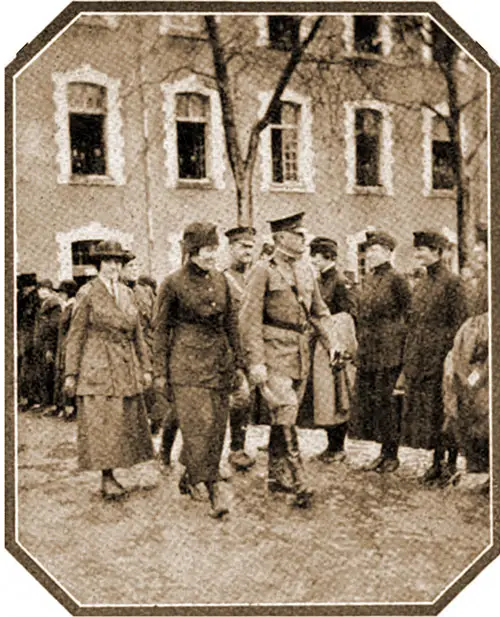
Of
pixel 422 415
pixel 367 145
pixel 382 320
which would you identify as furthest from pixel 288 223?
pixel 422 415

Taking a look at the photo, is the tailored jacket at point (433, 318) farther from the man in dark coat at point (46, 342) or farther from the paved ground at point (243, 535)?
the man in dark coat at point (46, 342)

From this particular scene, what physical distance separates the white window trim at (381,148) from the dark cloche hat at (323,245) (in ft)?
0.85

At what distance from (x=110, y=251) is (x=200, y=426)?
94 centimetres

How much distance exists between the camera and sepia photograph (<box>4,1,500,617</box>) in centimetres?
424

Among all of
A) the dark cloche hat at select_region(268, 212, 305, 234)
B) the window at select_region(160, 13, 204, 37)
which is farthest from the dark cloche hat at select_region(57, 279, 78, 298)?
the window at select_region(160, 13, 204, 37)

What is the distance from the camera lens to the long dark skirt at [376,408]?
14.2 feet

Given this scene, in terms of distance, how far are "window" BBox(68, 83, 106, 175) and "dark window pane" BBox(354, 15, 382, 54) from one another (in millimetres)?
1245

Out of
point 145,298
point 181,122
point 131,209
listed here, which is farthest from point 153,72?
point 145,298

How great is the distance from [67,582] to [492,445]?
7.09 ft

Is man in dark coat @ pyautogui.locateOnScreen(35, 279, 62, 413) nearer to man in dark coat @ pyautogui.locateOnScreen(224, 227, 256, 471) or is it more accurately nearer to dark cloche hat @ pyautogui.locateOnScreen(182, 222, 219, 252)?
dark cloche hat @ pyautogui.locateOnScreen(182, 222, 219, 252)

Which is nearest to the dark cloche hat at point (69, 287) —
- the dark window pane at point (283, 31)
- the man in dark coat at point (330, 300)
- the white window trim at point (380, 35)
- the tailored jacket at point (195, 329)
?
the tailored jacket at point (195, 329)

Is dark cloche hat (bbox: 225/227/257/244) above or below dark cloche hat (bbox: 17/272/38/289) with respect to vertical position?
above

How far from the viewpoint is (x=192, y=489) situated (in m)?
4.26

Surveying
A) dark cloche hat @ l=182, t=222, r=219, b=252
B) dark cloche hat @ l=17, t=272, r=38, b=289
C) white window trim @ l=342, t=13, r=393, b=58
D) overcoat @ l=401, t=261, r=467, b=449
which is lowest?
overcoat @ l=401, t=261, r=467, b=449
